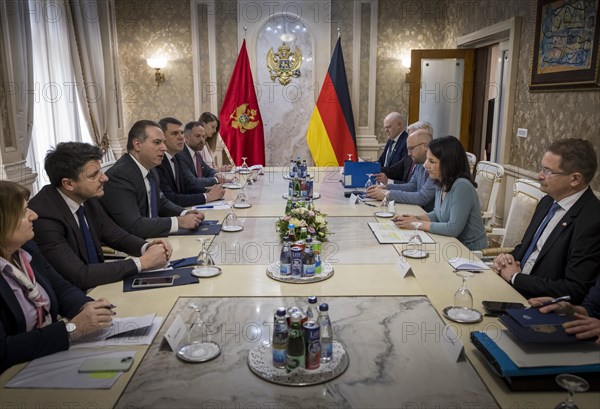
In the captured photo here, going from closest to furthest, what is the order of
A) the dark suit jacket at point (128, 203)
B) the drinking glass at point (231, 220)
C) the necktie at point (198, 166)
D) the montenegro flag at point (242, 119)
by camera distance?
the dark suit jacket at point (128, 203), the drinking glass at point (231, 220), the necktie at point (198, 166), the montenegro flag at point (242, 119)

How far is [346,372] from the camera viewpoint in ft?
4.70

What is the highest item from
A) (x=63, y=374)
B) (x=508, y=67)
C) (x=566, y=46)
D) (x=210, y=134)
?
(x=566, y=46)

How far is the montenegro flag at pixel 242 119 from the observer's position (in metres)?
6.85

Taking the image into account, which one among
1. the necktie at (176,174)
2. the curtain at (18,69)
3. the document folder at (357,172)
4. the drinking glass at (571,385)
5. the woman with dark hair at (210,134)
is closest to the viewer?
the drinking glass at (571,385)

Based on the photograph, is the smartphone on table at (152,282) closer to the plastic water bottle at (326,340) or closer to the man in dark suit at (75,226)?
the man in dark suit at (75,226)

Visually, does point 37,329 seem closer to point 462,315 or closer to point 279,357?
point 279,357

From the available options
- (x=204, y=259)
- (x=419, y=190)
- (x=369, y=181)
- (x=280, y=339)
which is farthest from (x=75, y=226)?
(x=419, y=190)

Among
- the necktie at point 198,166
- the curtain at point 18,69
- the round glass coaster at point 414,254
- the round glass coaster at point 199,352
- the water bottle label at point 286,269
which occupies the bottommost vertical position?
the round glass coaster at point 199,352

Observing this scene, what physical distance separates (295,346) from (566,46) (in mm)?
3960

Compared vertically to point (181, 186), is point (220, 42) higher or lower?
higher

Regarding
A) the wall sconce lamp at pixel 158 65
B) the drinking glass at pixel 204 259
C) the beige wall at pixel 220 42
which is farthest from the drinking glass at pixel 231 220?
the wall sconce lamp at pixel 158 65

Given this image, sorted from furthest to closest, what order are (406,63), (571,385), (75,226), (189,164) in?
(406,63), (189,164), (75,226), (571,385)

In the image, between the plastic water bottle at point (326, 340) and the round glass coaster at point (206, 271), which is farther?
the round glass coaster at point (206, 271)

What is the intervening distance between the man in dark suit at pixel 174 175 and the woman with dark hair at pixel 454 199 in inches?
61.2
